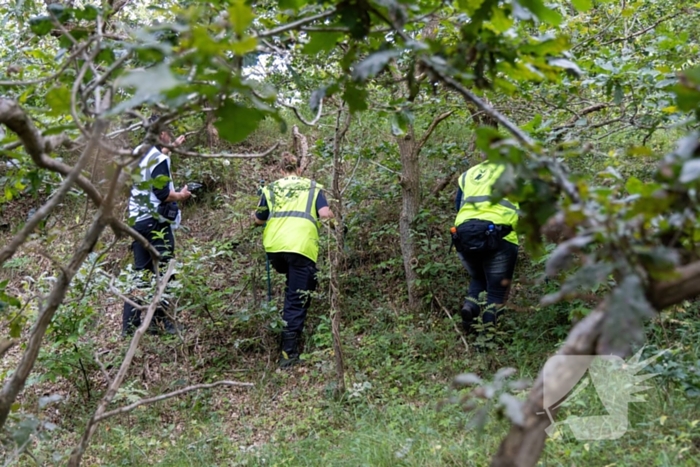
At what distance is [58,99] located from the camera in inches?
51.3

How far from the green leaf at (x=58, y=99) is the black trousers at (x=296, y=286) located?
3498 mm

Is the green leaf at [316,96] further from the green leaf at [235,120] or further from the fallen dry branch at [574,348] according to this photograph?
the fallen dry branch at [574,348]

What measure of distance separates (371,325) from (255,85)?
3.96 m

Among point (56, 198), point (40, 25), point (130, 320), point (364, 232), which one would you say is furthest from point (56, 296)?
point (364, 232)

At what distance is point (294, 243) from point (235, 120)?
11.9ft

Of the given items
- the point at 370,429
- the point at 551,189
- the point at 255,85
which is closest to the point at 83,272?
the point at 370,429

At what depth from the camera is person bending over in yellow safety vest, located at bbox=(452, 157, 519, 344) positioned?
4148mm

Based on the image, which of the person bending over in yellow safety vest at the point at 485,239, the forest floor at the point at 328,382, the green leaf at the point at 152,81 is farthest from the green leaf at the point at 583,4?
the person bending over in yellow safety vest at the point at 485,239

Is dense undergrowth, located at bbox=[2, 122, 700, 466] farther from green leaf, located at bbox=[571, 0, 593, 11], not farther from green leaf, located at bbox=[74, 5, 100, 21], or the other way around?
green leaf, located at bbox=[571, 0, 593, 11]

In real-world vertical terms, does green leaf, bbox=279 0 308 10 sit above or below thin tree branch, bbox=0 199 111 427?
above

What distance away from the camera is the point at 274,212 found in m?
4.77

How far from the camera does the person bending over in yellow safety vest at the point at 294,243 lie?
15.5 ft

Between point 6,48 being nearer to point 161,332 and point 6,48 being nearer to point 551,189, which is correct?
point 161,332

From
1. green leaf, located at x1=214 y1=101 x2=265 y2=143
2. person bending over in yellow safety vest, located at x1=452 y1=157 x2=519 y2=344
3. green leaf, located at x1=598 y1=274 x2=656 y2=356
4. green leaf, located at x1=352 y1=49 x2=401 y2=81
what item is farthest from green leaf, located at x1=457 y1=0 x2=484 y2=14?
person bending over in yellow safety vest, located at x1=452 y1=157 x2=519 y2=344
